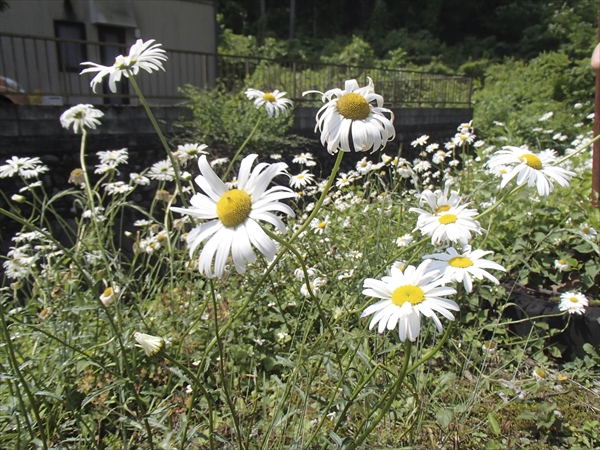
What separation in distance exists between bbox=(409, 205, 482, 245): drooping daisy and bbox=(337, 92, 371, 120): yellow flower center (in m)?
0.29

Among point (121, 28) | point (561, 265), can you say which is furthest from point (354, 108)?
point (121, 28)

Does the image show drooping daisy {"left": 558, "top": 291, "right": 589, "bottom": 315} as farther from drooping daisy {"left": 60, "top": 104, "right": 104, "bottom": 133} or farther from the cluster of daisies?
drooping daisy {"left": 60, "top": 104, "right": 104, "bottom": 133}

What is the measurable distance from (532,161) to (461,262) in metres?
A: 0.35

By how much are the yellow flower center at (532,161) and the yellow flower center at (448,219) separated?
0.87 feet

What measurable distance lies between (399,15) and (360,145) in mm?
30520

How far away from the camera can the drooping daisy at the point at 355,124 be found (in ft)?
3.36

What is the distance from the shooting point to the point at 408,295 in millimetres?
943

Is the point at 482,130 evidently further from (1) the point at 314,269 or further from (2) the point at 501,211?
(1) the point at 314,269

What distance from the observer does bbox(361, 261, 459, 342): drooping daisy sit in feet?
2.89

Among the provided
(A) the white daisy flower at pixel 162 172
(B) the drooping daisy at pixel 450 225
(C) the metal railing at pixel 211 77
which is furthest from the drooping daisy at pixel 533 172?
(C) the metal railing at pixel 211 77

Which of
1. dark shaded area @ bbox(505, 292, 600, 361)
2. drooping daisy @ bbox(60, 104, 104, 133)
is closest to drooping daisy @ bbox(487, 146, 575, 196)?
dark shaded area @ bbox(505, 292, 600, 361)

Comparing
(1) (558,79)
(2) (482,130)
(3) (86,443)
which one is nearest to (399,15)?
(1) (558,79)

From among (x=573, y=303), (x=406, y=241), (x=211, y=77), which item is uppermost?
(x=211, y=77)

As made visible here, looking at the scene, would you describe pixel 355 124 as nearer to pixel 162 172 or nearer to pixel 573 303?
pixel 573 303
